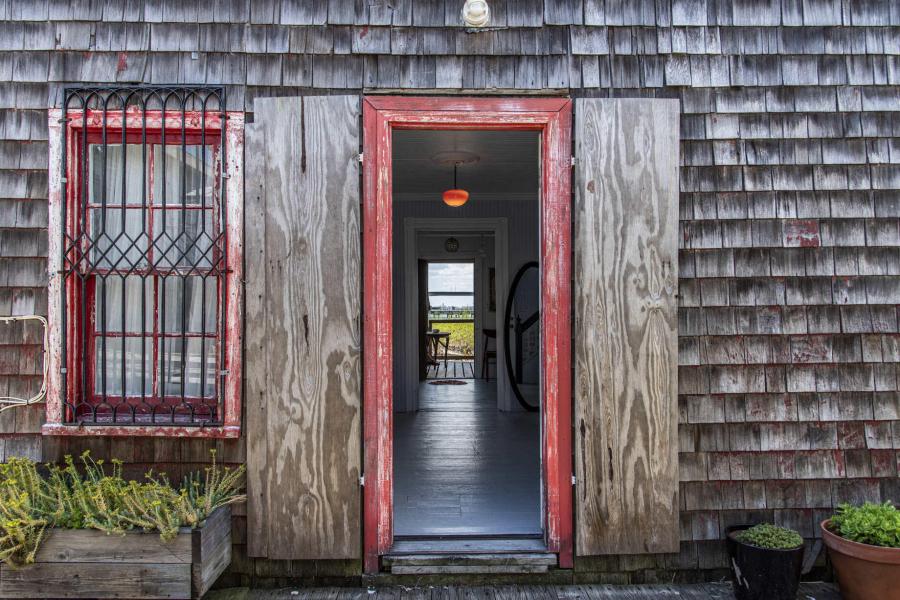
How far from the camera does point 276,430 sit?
2.44m

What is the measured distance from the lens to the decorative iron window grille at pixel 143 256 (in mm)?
2498

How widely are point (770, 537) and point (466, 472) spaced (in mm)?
1780

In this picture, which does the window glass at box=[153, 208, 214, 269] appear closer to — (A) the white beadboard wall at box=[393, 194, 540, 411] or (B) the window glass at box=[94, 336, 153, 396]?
(B) the window glass at box=[94, 336, 153, 396]

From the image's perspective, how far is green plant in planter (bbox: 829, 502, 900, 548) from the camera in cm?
224

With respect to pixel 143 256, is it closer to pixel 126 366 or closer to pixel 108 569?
pixel 126 366

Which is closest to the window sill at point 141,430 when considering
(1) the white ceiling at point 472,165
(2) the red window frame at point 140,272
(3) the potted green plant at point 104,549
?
(2) the red window frame at point 140,272

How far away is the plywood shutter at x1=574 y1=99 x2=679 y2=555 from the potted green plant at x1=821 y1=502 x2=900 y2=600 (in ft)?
2.11

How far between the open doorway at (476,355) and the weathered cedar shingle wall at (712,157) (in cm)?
72

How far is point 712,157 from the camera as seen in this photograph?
2586 mm

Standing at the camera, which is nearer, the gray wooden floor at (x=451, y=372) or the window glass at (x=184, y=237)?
the window glass at (x=184, y=237)

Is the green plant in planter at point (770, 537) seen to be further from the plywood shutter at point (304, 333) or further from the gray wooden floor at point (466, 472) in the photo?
the plywood shutter at point (304, 333)

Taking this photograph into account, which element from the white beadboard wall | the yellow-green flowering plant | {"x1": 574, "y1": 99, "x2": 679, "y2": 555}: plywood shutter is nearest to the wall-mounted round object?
{"x1": 574, "y1": 99, "x2": 679, "y2": 555}: plywood shutter

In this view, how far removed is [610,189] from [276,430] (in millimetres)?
1733

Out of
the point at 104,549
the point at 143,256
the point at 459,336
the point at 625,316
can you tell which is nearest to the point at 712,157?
the point at 625,316
